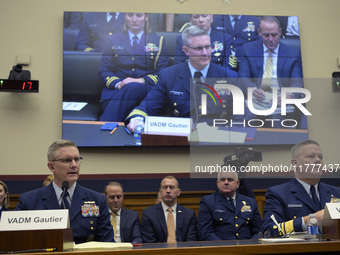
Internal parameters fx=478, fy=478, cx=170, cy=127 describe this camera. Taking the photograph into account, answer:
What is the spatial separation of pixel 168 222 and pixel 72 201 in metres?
1.77

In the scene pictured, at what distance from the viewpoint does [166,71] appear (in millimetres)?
6074

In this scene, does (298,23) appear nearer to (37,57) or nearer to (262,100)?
(262,100)

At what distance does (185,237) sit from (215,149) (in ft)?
3.14

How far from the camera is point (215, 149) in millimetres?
4789

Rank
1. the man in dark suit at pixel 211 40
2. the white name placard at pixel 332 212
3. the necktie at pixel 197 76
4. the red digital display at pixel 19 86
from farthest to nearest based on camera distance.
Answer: the man in dark suit at pixel 211 40 → the necktie at pixel 197 76 → the red digital display at pixel 19 86 → the white name placard at pixel 332 212

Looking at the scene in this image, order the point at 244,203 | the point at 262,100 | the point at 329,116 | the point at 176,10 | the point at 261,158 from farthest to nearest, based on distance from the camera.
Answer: the point at 176,10 < the point at 329,116 < the point at 262,100 < the point at 261,158 < the point at 244,203

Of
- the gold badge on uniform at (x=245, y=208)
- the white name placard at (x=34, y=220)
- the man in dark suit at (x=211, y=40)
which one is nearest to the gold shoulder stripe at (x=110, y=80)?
the man in dark suit at (x=211, y=40)

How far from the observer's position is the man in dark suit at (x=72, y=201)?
2.68 meters

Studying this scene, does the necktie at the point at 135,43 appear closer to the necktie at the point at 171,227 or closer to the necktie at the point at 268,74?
the necktie at the point at 268,74

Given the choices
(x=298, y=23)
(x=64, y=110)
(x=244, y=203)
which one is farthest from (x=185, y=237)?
(x=298, y=23)

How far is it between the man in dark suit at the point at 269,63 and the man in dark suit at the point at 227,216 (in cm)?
204

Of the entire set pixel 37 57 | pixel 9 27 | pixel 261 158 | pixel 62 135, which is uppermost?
pixel 9 27

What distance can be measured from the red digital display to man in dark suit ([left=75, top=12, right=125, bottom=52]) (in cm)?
76

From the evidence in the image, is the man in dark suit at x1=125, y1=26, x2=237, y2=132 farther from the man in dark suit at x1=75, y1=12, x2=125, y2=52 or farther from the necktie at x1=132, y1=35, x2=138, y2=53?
the man in dark suit at x1=75, y1=12, x2=125, y2=52
